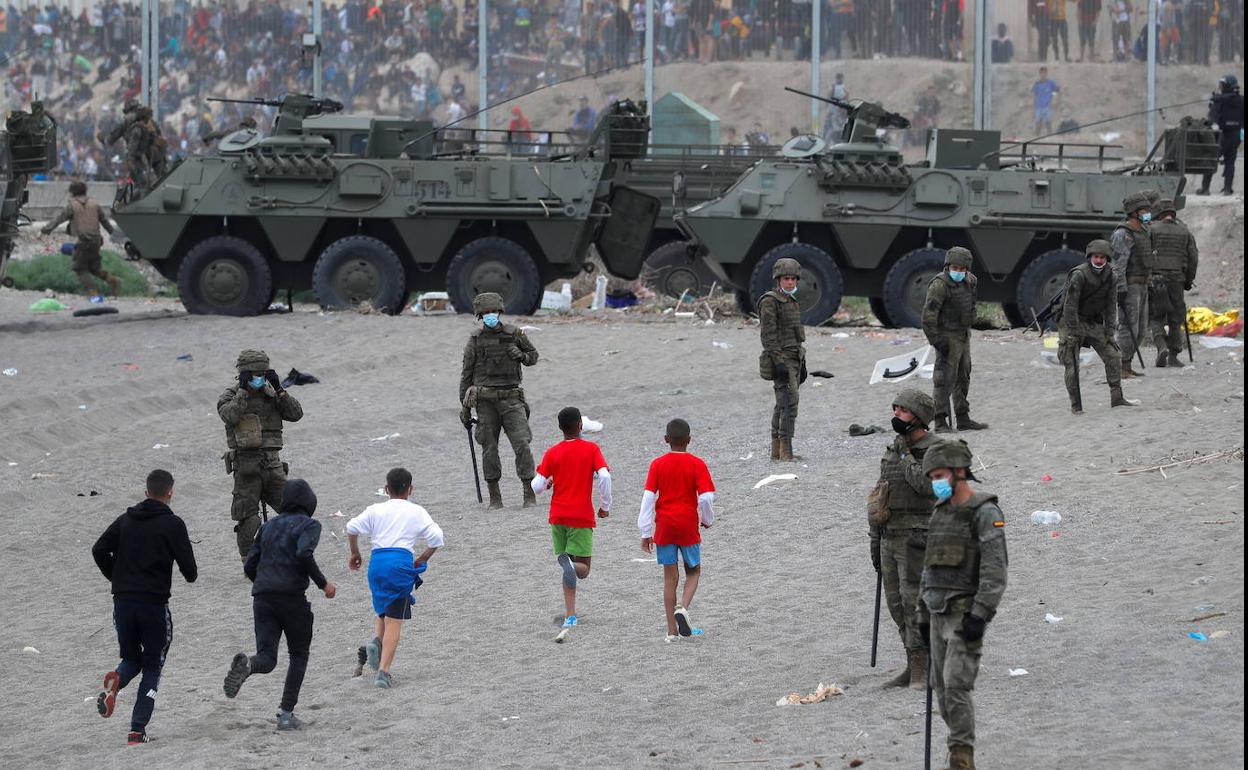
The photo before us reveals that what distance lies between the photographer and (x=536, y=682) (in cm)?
945

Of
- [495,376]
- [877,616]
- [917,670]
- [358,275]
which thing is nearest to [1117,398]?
[495,376]

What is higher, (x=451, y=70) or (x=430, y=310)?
(x=451, y=70)

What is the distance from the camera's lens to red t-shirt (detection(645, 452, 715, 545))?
9.66 metres

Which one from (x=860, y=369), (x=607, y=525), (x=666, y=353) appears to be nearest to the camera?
(x=607, y=525)

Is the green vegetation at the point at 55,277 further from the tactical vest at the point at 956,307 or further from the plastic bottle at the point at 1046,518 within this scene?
the plastic bottle at the point at 1046,518

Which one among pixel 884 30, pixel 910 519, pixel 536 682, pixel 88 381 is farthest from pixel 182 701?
pixel 884 30

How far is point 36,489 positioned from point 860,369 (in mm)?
7783

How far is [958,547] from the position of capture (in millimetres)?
7305

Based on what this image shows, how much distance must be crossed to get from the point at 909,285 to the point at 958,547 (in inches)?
613

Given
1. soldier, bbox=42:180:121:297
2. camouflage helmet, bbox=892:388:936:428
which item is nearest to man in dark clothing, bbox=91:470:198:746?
camouflage helmet, bbox=892:388:936:428

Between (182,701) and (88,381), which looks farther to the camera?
(88,381)

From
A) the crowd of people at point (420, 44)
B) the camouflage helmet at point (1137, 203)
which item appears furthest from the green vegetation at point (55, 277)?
the camouflage helmet at point (1137, 203)

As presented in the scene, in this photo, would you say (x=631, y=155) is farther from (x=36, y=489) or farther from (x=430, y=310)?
(x=36, y=489)

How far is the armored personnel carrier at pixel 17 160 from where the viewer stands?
925 inches
